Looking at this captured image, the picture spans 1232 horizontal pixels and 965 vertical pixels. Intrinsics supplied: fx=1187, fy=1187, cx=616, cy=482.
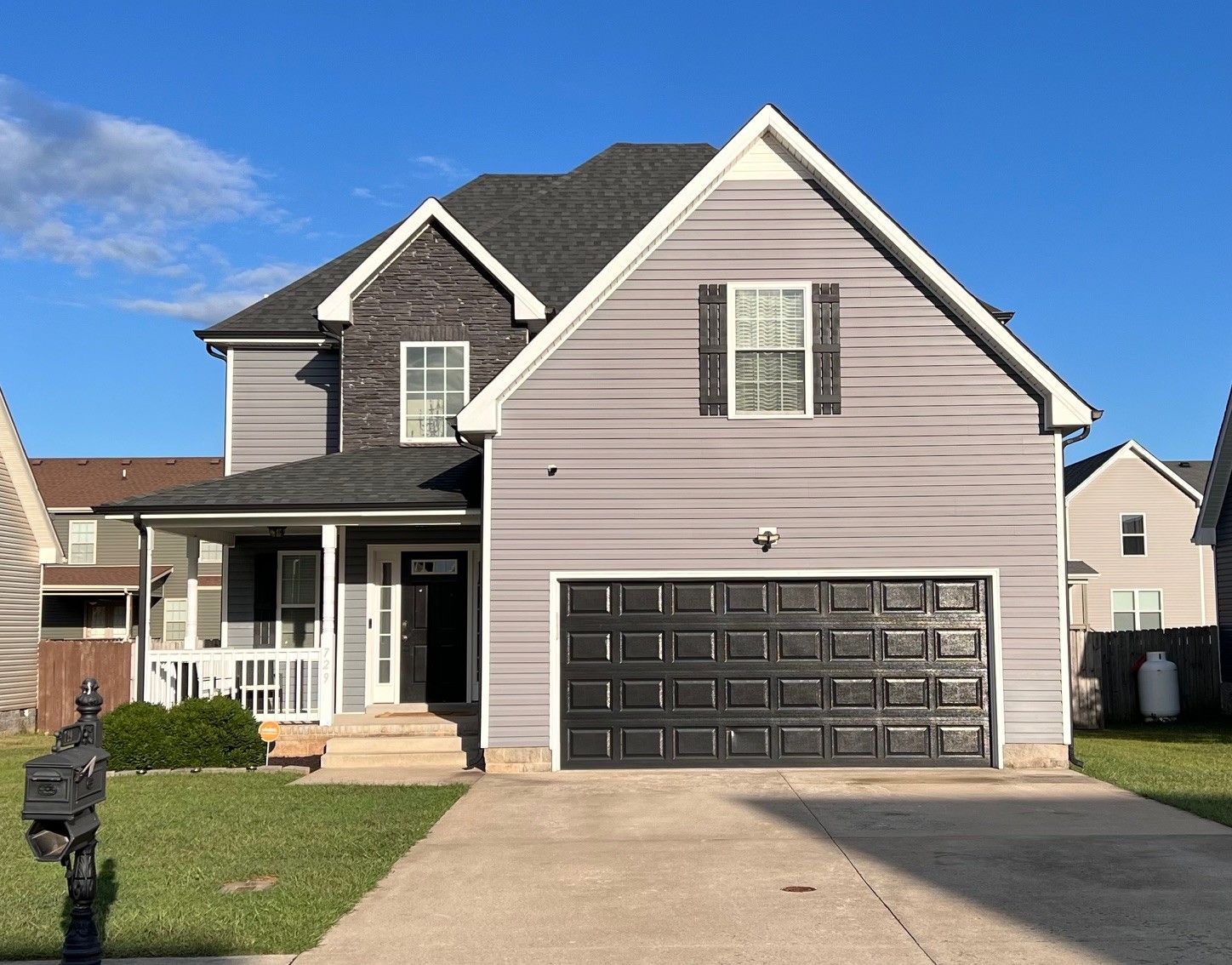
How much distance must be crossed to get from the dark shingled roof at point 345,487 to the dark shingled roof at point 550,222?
102 inches

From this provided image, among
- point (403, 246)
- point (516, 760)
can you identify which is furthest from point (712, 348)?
point (403, 246)

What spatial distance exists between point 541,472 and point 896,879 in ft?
22.4

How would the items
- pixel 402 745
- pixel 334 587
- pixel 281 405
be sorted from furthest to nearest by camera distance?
pixel 281 405 → pixel 334 587 → pixel 402 745

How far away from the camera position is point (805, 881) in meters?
7.86

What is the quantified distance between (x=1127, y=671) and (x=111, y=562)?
2938 centimetres

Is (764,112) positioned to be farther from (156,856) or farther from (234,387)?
(156,856)

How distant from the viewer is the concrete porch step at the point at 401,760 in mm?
13812

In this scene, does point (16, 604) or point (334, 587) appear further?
point (16, 604)

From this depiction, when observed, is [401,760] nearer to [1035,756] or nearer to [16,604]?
[1035,756]

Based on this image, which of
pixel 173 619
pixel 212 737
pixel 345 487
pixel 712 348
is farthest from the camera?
pixel 173 619

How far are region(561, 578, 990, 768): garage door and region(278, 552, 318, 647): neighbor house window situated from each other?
5.20m

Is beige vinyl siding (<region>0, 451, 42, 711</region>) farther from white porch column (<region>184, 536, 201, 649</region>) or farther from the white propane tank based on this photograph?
the white propane tank

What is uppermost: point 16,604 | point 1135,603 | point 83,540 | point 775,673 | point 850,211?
point 850,211

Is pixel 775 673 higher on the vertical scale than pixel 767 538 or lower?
lower
